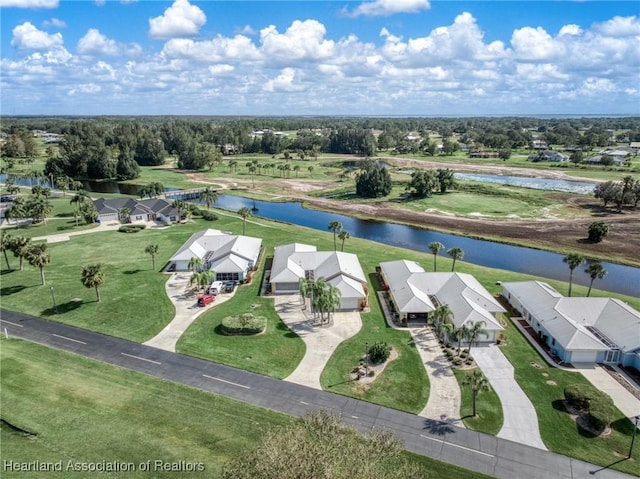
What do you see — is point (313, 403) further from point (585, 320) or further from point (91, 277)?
point (91, 277)

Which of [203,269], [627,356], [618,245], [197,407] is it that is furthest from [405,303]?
[618,245]

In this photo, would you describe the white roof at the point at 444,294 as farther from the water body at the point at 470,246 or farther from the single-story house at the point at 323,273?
the water body at the point at 470,246

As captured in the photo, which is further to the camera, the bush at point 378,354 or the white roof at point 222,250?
the white roof at point 222,250

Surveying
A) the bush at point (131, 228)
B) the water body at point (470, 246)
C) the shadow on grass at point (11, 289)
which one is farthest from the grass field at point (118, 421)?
the water body at point (470, 246)

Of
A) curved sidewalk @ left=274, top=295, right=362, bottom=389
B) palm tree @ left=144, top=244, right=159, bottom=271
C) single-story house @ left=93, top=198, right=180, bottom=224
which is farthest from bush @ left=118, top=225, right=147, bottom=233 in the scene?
curved sidewalk @ left=274, top=295, right=362, bottom=389

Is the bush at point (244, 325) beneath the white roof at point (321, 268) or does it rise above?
beneath

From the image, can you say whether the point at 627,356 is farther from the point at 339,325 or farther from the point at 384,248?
the point at 384,248

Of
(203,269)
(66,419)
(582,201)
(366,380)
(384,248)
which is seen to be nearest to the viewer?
(66,419)
